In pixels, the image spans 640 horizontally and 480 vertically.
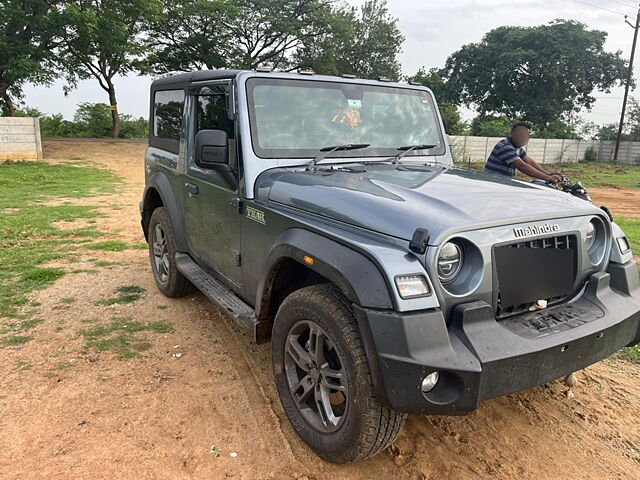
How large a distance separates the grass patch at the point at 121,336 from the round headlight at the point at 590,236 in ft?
10.4

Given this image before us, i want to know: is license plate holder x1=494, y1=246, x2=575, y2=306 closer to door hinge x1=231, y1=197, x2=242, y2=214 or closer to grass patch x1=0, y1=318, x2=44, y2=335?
door hinge x1=231, y1=197, x2=242, y2=214

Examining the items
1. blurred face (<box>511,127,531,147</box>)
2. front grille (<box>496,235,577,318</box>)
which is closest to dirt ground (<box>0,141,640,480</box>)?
front grille (<box>496,235,577,318</box>)

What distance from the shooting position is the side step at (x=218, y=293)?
325 centimetres

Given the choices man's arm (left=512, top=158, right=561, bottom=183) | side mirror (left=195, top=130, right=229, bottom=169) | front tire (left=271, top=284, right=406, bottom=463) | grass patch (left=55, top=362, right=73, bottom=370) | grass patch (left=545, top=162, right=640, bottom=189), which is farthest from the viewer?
grass patch (left=545, top=162, right=640, bottom=189)

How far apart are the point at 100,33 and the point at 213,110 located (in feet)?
61.3

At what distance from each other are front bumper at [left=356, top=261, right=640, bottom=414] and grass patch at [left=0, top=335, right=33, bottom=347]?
123 inches

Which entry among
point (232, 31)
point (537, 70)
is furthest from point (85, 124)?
point (537, 70)

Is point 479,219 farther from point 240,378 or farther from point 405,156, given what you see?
point 240,378

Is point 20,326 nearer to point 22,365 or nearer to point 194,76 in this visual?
point 22,365

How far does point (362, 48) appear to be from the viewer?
3512 cm

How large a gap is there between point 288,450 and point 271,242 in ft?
3.83

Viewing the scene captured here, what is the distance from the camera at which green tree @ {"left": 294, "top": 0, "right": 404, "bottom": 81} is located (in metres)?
30.7

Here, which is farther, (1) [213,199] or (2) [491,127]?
(2) [491,127]

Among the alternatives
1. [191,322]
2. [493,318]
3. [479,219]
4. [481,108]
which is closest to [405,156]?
[479,219]
